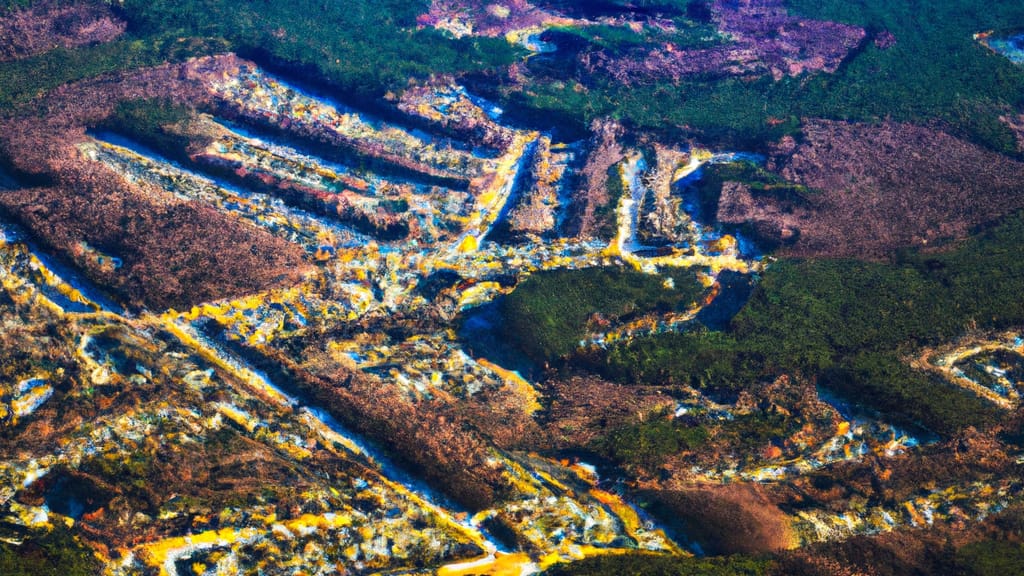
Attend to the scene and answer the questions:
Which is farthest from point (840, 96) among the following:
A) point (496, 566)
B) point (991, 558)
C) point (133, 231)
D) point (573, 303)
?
point (133, 231)

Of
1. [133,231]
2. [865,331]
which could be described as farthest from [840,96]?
[133,231]

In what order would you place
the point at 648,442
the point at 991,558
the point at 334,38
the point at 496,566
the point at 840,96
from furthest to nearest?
the point at 334,38 < the point at 840,96 < the point at 648,442 < the point at 496,566 < the point at 991,558

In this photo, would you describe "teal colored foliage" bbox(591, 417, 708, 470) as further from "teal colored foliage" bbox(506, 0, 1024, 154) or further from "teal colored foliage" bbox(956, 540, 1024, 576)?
"teal colored foliage" bbox(506, 0, 1024, 154)

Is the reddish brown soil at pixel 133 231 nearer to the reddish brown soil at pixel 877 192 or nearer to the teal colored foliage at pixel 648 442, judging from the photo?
the teal colored foliage at pixel 648 442

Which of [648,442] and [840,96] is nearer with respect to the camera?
[648,442]

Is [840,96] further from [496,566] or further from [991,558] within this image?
[496,566]

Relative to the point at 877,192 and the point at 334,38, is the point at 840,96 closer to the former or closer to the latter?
the point at 877,192

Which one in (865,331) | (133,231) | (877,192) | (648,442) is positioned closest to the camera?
(648,442)

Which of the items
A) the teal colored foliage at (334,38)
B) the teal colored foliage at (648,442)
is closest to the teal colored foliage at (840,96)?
the teal colored foliage at (334,38)

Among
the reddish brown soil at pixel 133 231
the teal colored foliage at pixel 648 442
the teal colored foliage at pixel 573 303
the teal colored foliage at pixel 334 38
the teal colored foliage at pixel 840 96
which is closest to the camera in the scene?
the teal colored foliage at pixel 648 442

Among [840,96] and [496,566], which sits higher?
[840,96]

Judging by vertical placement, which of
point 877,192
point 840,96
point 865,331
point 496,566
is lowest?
point 496,566
